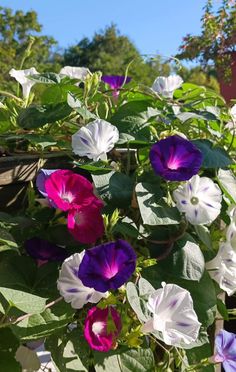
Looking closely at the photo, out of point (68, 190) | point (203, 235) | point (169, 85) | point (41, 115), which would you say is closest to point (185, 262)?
point (203, 235)

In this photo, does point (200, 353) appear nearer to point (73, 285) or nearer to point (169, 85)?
point (73, 285)

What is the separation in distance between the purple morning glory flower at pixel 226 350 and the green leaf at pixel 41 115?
38 cm

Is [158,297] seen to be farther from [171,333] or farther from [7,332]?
[7,332]

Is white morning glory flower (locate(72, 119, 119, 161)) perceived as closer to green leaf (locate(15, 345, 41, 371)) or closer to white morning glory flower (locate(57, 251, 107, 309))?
white morning glory flower (locate(57, 251, 107, 309))

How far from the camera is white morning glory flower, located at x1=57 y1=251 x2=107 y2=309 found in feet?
2.02

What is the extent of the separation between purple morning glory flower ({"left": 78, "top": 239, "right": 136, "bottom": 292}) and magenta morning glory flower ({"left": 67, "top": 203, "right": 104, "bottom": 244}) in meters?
0.04

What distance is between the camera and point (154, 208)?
26.2 inches

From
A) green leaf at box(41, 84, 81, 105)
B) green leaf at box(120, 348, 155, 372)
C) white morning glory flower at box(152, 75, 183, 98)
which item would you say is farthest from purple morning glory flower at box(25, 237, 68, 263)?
white morning glory flower at box(152, 75, 183, 98)

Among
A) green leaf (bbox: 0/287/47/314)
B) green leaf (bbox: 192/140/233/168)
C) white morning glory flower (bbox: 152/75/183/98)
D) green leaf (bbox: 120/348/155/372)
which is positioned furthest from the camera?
white morning glory flower (bbox: 152/75/183/98)

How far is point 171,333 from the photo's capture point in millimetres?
629

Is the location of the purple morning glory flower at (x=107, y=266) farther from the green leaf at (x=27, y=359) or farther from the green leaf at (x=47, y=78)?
the green leaf at (x=47, y=78)

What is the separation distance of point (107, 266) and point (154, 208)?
0.10m

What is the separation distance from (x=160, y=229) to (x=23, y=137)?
23 cm

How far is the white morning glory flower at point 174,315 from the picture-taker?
625 mm
